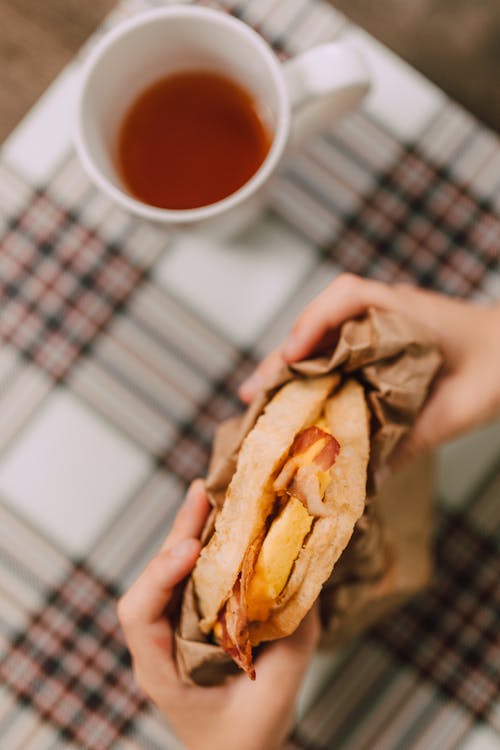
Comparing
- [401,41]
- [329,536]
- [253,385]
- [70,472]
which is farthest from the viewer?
[401,41]

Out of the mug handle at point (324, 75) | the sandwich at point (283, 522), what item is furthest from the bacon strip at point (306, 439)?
the mug handle at point (324, 75)

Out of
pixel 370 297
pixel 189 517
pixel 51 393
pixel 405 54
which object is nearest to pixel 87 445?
pixel 51 393

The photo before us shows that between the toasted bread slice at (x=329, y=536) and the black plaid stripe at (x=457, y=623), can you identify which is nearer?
the toasted bread slice at (x=329, y=536)

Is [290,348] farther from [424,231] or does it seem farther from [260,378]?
[424,231]

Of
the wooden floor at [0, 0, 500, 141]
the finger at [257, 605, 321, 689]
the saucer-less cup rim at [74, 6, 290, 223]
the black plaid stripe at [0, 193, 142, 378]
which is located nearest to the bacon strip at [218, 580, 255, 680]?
the finger at [257, 605, 321, 689]

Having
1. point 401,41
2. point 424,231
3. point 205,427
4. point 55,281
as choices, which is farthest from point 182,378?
point 401,41

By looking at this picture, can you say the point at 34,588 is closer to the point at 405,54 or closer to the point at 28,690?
the point at 28,690

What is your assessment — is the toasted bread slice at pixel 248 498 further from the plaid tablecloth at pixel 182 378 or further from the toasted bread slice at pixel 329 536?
the plaid tablecloth at pixel 182 378
